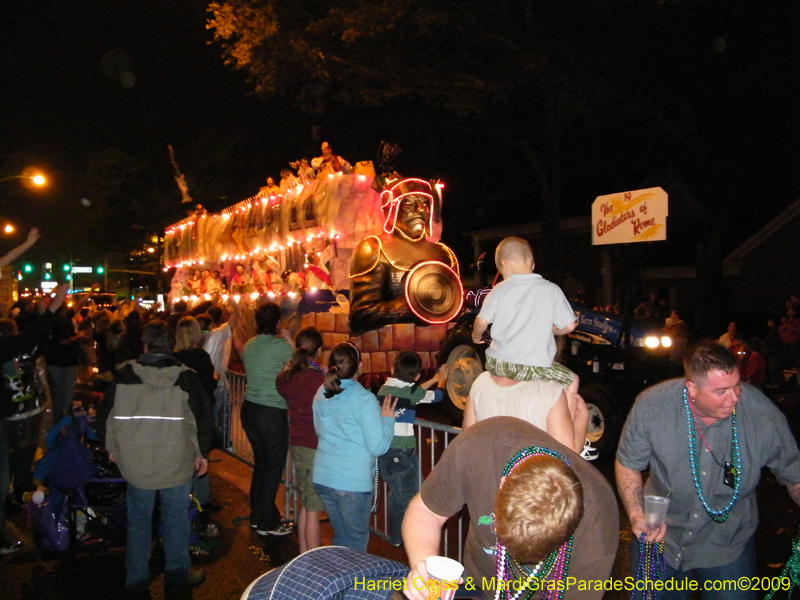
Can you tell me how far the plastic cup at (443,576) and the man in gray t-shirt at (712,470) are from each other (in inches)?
53.3

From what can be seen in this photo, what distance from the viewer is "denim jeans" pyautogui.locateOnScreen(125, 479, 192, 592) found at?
15.3ft

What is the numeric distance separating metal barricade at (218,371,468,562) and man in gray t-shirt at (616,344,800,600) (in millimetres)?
1452

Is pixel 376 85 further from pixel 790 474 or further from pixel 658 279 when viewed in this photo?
pixel 790 474

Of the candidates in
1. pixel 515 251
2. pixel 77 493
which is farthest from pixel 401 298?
pixel 515 251

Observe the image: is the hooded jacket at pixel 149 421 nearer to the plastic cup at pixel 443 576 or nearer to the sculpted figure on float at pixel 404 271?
the plastic cup at pixel 443 576

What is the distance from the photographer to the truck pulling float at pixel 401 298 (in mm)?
8219

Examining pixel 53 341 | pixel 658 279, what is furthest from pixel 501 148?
A: pixel 53 341

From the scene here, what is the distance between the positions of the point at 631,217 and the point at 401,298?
3.75m

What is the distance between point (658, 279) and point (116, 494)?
2092 cm

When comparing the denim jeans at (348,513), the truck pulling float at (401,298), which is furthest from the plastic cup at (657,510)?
the truck pulling float at (401,298)

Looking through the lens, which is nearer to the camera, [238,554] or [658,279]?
[238,554]

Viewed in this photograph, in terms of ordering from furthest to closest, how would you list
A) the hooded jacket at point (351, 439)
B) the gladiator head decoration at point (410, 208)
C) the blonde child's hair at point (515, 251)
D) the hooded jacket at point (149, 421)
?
the gladiator head decoration at point (410, 208) < the hooded jacket at point (149, 421) < the hooded jacket at point (351, 439) < the blonde child's hair at point (515, 251)

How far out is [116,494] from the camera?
5273 mm

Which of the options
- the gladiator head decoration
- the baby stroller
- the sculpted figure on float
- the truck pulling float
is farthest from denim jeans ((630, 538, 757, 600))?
the gladiator head decoration
